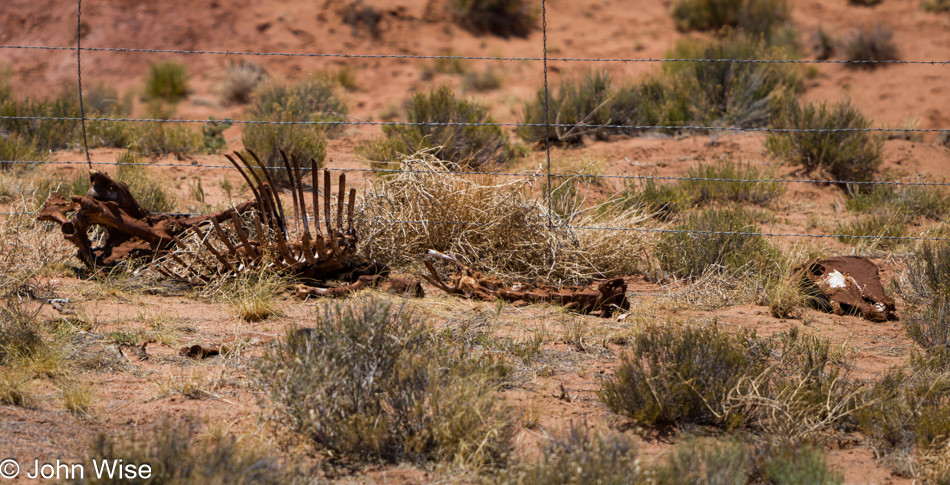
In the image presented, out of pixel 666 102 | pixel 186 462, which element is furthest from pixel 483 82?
pixel 186 462

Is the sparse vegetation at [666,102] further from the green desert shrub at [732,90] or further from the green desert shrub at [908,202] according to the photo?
the green desert shrub at [908,202]

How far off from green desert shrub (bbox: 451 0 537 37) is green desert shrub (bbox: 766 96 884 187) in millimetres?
11089

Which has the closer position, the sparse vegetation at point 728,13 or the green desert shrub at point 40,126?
the green desert shrub at point 40,126

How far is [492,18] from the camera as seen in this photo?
19.7m

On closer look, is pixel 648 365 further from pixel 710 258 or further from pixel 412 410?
pixel 710 258

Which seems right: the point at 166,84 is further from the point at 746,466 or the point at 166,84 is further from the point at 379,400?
the point at 746,466

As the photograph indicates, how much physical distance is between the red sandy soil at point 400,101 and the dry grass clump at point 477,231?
0.53 meters

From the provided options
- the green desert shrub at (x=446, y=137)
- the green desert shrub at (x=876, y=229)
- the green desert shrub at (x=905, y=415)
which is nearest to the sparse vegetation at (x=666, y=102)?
the green desert shrub at (x=446, y=137)

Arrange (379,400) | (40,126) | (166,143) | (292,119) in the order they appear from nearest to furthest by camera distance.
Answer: (379,400)
(166,143)
(40,126)
(292,119)

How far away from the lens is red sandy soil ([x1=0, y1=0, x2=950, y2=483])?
3439 mm

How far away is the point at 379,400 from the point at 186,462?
0.82 m

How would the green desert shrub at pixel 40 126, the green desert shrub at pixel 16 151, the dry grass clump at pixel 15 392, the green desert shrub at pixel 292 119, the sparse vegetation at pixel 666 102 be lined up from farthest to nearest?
the sparse vegetation at pixel 666 102, the green desert shrub at pixel 40 126, the green desert shrub at pixel 292 119, the green desert shrub at pixel 16 151, the dry grass clump at pixel 15 392

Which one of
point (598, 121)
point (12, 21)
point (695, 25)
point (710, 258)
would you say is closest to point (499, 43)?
point (695, 25)

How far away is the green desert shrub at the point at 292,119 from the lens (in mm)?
8578
